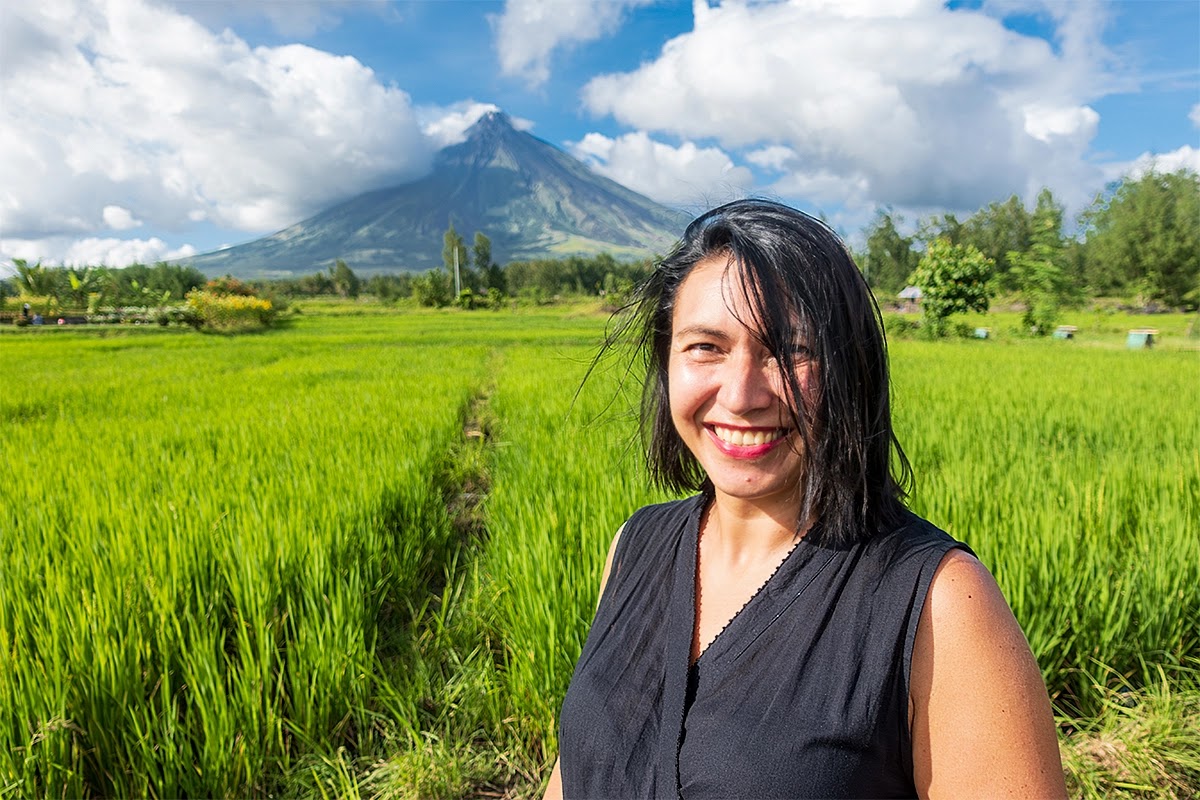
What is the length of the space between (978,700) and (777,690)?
0.65 feet

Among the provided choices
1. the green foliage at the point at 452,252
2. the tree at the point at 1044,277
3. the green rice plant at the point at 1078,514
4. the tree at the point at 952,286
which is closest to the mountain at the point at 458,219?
the green foliage at the point at 452,252

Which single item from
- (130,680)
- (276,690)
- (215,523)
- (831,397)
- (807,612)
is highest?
(831,397)

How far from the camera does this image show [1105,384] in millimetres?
6520

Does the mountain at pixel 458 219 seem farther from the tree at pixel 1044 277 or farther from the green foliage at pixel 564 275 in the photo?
the tree at pixel 1044 277

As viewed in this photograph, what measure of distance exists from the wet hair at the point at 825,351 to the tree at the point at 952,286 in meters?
20.0

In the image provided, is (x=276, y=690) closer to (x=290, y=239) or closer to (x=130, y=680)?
(x=130, y=680)

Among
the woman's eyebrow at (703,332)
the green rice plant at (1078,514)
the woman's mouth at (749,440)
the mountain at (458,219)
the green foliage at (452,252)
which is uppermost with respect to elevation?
the mountain at (458,219)

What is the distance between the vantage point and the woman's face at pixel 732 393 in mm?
836

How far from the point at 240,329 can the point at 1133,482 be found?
24.1 m

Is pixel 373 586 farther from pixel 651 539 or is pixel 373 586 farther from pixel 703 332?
pixel 703 332

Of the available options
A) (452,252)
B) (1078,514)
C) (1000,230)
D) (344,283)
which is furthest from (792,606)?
(452,252)

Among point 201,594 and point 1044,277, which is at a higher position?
point 1044,277

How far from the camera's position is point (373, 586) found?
2.38 m

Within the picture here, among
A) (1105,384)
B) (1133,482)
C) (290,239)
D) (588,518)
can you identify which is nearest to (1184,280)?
(1105,384)
